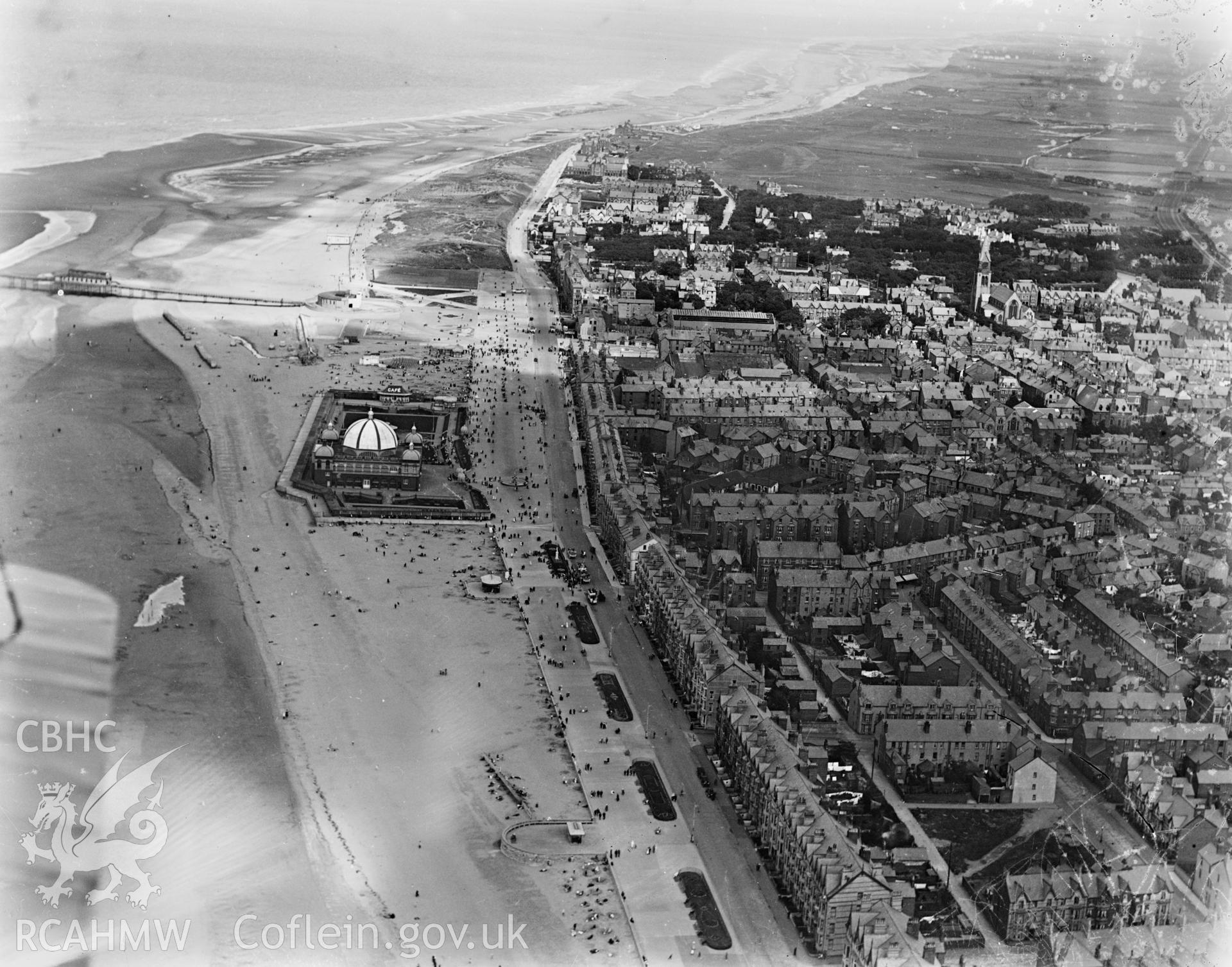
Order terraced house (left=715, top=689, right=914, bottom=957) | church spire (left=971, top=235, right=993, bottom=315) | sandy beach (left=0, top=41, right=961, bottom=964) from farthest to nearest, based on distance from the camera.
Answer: church spire (left=971, top=235, right=993, bottom=315)
sandy beach (left=0, top=41, right=961, bottom=964)
terraced house (left=715, top=689, right=914, bottom=957)

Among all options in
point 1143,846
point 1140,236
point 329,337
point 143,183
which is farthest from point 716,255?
point 1143,846

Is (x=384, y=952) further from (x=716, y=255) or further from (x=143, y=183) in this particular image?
(x=143, y=183)

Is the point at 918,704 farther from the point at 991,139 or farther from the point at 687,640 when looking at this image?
the point at 991,139

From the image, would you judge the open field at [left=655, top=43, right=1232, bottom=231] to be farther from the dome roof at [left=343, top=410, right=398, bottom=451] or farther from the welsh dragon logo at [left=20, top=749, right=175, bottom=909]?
the welsh dragon logo at [left=20, top=749, right=175, bottom=909]

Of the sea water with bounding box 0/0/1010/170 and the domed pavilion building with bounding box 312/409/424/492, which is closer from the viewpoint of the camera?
the domed pavilion building with bounding box 312/409/424/492

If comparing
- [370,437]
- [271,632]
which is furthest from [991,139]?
[271,632]

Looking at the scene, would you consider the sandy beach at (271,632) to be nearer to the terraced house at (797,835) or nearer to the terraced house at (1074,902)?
the terraced house at (797,835)

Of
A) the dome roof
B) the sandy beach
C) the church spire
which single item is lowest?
the church spire

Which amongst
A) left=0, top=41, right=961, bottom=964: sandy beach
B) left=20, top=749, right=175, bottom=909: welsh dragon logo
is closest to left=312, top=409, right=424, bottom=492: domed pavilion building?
left=0, top=41, right=961, bottom=964: sandy beach
